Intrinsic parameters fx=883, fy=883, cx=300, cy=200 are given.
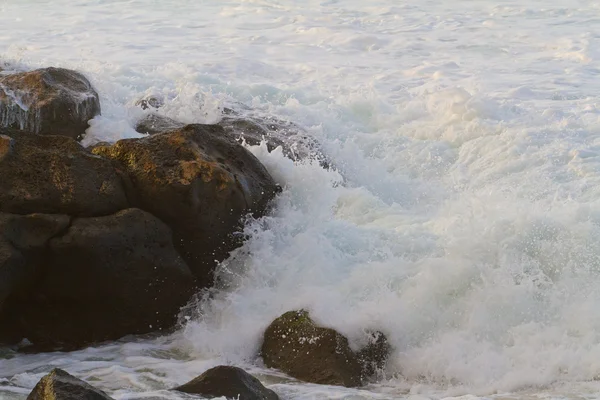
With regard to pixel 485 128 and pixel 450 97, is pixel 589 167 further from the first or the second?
pixel 450 97

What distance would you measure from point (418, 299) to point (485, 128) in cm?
457

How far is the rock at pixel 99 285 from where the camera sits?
625 cm

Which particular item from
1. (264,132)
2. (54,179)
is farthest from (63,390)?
(264,132)

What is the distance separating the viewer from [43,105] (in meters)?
8.30

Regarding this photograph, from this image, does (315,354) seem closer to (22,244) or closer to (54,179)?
(22,244)

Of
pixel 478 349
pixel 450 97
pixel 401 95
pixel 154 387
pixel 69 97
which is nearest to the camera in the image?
pixel 154 387

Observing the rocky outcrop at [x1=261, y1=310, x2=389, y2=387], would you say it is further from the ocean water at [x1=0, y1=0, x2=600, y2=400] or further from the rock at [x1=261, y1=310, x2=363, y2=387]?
the ocean water at [x1=0, y1=0, x2=600, y2=400]

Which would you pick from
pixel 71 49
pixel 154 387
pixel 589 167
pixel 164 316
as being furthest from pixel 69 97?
pixel 71 49

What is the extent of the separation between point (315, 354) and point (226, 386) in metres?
1.15

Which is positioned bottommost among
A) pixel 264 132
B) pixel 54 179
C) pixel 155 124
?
pixel 264 132

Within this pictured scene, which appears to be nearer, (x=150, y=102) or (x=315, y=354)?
(x=315, y=354)

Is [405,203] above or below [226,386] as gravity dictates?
below

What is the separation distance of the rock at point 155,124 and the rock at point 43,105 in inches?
26.4

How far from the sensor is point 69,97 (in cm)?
851
